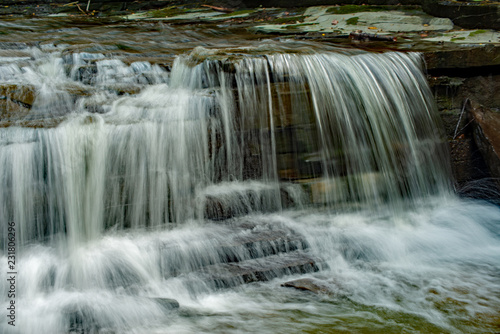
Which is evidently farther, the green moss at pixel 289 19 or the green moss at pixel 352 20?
the green moss at pixel 289 19

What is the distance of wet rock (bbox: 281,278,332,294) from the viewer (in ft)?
11.6

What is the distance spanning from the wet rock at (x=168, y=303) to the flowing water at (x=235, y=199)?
0.13 feet

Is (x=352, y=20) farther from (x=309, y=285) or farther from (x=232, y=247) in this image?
(x=309, y=285)

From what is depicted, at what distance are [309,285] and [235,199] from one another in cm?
122

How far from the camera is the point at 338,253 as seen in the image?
4094 mm

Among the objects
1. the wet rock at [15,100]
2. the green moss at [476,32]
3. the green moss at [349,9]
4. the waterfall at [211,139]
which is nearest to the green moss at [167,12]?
the green moss at [349,9]

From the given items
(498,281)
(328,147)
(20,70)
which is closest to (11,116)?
(20,70)

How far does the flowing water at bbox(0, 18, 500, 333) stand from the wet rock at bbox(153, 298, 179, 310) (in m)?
0.04

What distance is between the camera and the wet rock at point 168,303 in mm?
3279

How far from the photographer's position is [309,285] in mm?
3582

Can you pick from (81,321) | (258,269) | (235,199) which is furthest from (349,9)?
(81,321)

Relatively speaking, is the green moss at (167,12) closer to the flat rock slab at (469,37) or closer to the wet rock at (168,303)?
the flat rock slab at (469,37)

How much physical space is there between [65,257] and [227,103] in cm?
216

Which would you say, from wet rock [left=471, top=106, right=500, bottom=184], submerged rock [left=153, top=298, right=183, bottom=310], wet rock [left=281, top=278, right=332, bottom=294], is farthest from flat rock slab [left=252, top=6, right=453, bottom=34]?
submerged rock [left=153, top=298, right=183, bottom=310]
